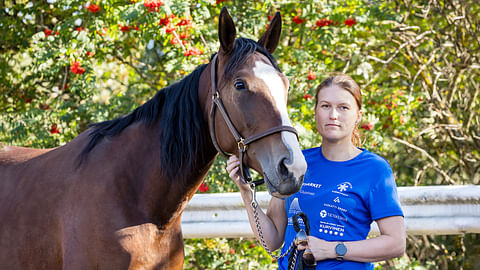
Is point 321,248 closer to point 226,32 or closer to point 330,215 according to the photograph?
point 330,215

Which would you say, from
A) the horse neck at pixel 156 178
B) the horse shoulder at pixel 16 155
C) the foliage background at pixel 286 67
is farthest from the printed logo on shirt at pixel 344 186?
the foliage background at pixel 286 67

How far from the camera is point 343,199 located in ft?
5.86

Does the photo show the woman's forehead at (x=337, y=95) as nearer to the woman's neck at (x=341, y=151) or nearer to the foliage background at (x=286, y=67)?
the woman's neck at (x=341, y=151)

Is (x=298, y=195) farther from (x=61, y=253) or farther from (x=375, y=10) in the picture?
(x=375, y=10)

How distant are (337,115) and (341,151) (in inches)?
6.1

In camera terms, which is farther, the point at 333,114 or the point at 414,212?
the point at 414,212

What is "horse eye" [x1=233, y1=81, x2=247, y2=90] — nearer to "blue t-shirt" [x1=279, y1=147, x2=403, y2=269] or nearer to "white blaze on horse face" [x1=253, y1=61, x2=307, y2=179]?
"white blaze on horse face" [x1=253, y1=61, x2=307, y2=179]

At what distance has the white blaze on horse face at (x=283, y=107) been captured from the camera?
175 cm

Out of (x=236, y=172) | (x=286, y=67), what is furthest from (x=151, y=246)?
(x=286, y=67)

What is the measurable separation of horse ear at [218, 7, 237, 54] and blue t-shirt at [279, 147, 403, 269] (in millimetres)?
741

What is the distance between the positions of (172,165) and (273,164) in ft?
1.81

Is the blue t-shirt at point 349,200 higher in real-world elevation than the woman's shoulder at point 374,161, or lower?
lower

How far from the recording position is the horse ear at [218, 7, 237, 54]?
211 centimetres

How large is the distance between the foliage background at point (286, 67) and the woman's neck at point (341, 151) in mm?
1945
